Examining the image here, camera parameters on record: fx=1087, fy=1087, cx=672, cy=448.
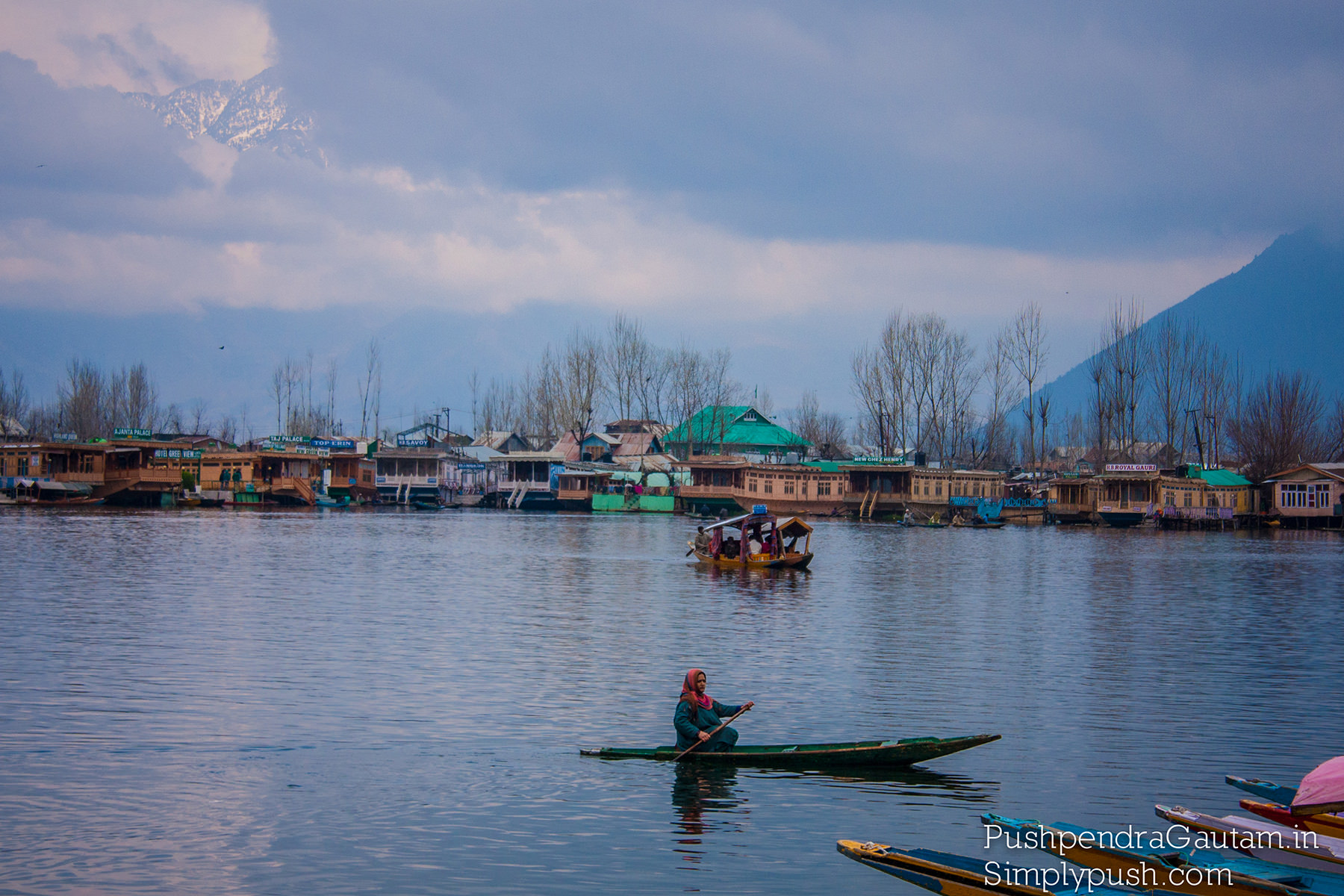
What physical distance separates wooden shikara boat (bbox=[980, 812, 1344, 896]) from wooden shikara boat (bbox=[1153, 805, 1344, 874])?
30cm

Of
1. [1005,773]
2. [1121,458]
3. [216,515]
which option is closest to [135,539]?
[216,515]

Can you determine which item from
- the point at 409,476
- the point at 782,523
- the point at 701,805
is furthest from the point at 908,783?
the point at 409,476

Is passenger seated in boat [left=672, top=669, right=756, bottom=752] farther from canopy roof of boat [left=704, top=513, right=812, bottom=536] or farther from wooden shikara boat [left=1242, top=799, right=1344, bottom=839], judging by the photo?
canopy roof of boat [left=704, top=513, right=812, bottom=536]

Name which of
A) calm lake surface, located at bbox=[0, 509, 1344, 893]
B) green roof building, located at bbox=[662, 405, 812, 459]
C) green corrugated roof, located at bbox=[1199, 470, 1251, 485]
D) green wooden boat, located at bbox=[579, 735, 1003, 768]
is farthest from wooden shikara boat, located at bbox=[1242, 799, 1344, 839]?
green roof building, located at bbox=[662, 405, 812, 459]

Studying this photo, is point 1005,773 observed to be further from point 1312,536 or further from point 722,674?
point 1312,536

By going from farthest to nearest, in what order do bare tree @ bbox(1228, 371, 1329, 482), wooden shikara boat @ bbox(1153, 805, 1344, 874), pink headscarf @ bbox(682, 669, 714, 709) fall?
bare tree @ bbox(1228, 371, 1329, 482) → pink headscarf @ bbox(682, 669, 714, 709) → wooden shikara boat @ bbox(1153, 805, 1344, 874)

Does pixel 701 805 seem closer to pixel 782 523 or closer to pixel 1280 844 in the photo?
pixel 1280 844

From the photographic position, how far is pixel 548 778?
527 inches

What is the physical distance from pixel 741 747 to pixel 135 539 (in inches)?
1700

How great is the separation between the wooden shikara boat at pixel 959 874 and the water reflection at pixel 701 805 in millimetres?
2126

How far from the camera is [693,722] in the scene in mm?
13758

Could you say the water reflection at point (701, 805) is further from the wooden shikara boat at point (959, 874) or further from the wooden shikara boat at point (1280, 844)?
the wooden shikara boat at point (1280, 844)

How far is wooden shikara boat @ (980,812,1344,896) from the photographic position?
8.62 m

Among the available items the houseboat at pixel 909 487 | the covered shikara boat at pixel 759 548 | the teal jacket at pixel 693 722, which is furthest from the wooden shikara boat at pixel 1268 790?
the houseboat at pixel 909 487
